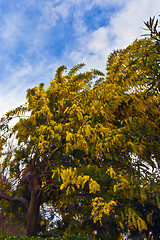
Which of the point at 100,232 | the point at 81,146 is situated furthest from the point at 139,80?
the point at 100,232

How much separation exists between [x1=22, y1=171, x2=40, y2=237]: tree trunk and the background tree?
0.13ft

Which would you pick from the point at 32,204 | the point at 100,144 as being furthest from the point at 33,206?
the point at 100,144

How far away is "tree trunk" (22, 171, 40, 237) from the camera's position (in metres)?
9.14

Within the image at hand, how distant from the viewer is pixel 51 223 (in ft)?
38.9

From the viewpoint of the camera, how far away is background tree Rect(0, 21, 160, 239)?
6.76m

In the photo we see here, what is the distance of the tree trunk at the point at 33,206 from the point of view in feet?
30.0

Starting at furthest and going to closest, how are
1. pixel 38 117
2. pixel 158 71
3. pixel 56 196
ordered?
1. pixel 56 196
2. pixel 38 117
3. pixel 158 71

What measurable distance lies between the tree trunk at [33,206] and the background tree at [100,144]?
40mm

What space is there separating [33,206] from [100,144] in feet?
16.0

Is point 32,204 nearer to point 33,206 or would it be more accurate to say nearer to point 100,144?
point 33,206

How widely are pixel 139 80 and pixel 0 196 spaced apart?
7.85 m

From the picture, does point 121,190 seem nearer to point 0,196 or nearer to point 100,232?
point 100,232

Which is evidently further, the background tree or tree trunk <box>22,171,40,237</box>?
tree trunk <box>22,171,40,237</box>

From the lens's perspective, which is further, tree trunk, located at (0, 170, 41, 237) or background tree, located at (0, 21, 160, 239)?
tree trunk, located at (0, 170, 41, 237)
